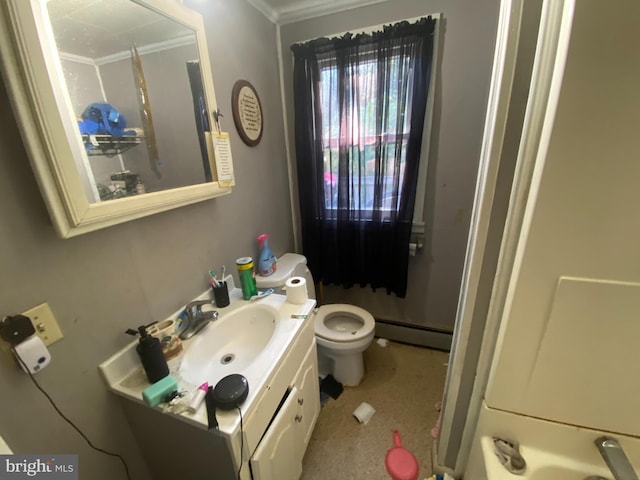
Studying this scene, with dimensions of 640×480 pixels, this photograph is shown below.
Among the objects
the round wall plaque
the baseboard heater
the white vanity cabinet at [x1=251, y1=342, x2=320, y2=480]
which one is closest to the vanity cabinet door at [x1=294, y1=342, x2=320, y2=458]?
the white vanity cabinet at [x1=251, y1=342, x2=320, y2=480]

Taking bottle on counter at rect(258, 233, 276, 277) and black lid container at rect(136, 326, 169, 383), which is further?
bottle on counter at rect(258, 233, 276, 277)

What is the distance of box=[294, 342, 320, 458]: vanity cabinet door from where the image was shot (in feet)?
3.54

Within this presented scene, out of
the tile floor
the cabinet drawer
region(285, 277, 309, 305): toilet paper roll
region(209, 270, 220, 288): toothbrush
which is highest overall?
region(209, 270, 220, 288): toothbrush

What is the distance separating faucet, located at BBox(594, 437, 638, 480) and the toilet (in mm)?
965

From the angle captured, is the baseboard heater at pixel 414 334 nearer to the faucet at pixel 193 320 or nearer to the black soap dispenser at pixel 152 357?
the faucet at pixel 193 320

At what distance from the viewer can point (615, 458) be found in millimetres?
710

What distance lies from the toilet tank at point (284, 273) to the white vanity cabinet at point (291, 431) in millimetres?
388

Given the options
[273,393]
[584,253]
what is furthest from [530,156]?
[273,393]

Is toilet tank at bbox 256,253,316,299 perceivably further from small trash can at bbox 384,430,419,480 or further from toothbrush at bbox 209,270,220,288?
small trash can at bbox 384,430,419,480

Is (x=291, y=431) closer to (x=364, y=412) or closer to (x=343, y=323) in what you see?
(x=364, y=412)

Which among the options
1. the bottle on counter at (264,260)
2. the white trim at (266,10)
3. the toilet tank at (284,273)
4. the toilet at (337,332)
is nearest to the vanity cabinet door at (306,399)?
the toilet at (337,332)

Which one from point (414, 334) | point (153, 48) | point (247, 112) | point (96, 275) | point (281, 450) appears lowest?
point (414, 334)

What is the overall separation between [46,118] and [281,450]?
1.21 metres

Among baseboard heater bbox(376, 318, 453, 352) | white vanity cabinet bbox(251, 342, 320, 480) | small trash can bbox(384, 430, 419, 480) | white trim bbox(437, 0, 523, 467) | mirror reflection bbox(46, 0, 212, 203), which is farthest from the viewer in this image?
baseboard heater bbox(376, 318, 453, 352)
